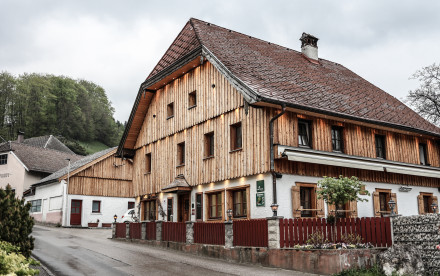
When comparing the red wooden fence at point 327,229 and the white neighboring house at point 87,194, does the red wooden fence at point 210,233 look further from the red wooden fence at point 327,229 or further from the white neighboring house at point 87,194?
the white neighboring house at point 87,194

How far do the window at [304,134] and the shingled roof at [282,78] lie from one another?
0.92 meters

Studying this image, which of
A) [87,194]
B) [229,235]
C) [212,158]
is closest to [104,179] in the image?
[87,194]

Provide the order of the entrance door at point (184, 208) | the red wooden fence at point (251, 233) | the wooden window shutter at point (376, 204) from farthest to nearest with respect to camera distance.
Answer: the entrance door at point (184, 208), the wooden window shutter at point (376, 204), the red wooden fence at point (251, 233)

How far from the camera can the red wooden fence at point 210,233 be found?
17.1 m

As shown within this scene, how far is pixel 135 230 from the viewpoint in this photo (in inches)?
936

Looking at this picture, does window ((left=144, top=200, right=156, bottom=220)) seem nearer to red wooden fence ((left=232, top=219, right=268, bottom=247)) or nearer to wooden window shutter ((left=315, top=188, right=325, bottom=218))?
red wooden fence ((left=232, top=219, right=268, bottom=247))

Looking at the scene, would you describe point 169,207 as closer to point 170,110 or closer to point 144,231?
point 144,231

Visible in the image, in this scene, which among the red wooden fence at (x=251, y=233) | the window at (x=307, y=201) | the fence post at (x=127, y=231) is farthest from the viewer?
the fence post at (x=127, y=231)

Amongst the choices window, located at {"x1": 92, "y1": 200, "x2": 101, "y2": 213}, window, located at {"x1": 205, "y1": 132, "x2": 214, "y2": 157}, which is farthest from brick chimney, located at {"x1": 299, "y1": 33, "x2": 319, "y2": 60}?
window, located at {"x1": 92, "y1": 200, "x2": 101, "y2": 213}

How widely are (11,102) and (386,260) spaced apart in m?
69.6

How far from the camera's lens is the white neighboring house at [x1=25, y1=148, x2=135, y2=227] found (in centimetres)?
3609

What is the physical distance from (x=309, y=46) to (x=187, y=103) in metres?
9.50

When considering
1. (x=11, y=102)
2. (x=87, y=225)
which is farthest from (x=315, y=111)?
(x=11, y=102)

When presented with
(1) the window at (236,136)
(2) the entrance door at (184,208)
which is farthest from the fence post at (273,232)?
(2) the entrance door at (184,208)
